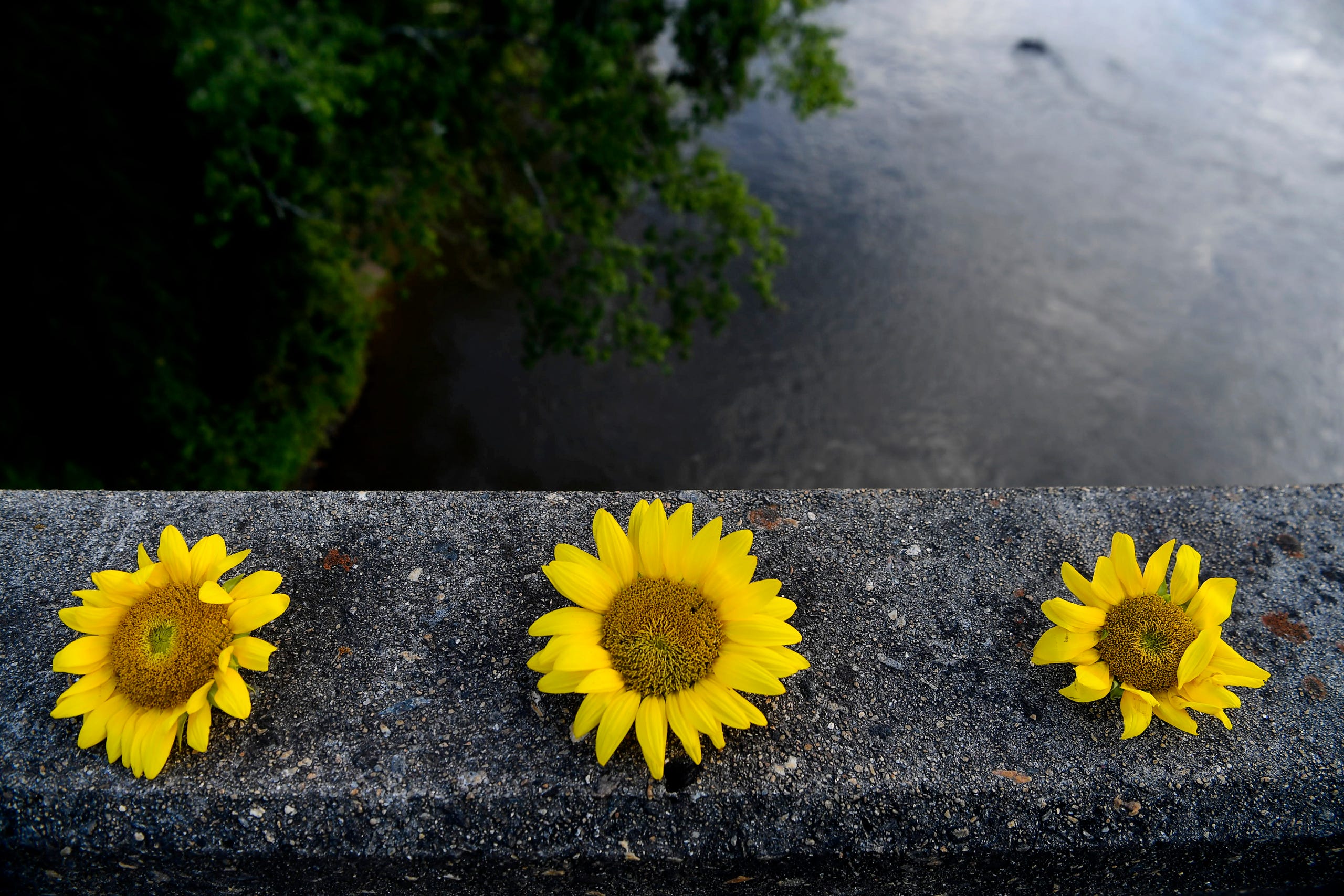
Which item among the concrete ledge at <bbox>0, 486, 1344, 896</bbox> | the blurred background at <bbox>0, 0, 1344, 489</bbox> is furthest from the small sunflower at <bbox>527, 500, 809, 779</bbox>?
the blurred background at <bbox>0, 0, 1344, 489</bbox>

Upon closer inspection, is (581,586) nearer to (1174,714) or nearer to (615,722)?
(615,722)

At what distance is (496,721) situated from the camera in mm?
1202

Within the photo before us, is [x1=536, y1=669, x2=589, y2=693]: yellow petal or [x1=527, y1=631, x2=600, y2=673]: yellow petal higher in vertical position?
[x1=527, y1=631, x2=600, y2=673]: yellow petal

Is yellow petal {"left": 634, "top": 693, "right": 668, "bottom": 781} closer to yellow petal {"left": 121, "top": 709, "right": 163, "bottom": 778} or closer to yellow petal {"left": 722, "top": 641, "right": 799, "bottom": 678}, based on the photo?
yellow petal {"left": 722, "top": 641, "right": 799, "bottom": 678}

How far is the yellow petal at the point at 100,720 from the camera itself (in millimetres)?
1113

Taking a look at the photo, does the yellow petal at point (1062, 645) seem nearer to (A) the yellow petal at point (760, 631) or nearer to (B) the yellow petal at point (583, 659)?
(A) the yellow petal at point (760, 631)

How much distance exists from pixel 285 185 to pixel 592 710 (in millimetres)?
3748

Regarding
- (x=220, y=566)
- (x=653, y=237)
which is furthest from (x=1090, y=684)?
(x=653, y=237)

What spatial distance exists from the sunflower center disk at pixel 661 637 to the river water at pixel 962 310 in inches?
158

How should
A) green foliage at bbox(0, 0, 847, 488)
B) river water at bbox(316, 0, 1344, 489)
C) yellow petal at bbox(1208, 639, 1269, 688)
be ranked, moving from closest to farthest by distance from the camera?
yellow petal at bbox(1208, 639, 1269, 688)
green foliage at bbox(0, 0, 847, 488)
river water at bbox(316, 0, 1344, 489)

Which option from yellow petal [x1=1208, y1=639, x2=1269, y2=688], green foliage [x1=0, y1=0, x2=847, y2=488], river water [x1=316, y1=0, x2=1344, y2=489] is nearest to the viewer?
yellow petal [x1=1208, y1=639, x2=1269, y2=688]

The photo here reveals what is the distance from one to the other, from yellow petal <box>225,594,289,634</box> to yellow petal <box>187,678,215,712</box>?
0.09 meters

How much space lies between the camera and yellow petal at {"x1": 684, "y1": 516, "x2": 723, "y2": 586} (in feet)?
3.82

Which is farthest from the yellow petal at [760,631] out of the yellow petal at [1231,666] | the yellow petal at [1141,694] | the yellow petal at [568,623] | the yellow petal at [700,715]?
the yellow petal at [1231,666]
